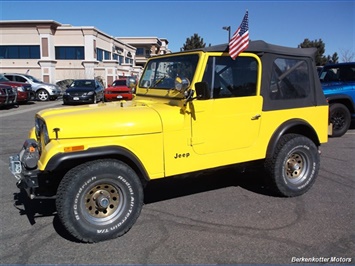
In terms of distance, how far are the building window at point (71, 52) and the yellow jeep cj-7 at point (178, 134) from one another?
4189 cm

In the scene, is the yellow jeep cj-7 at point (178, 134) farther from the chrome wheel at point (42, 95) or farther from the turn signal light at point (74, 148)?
the chrome wheel at point (42, 95)

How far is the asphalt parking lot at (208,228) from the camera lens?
121 inches

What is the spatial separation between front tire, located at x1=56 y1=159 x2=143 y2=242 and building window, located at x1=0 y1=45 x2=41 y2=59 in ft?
141

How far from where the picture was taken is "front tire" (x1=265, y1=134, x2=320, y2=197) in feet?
14.4

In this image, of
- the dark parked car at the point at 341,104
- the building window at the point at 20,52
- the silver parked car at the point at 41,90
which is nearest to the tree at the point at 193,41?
the building window at the point at 20,52

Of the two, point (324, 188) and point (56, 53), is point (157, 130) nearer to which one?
point (324, 188)

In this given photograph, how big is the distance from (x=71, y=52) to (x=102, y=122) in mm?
43941

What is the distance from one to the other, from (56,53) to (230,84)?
44.9m

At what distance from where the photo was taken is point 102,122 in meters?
3.32

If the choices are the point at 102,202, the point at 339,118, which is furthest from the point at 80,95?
the point at 102,202

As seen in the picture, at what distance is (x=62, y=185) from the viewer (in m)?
3.17

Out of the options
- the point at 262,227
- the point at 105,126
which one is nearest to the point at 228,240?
the point at 262,227

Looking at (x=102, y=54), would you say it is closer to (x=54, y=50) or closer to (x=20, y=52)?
(x=54, y=50)

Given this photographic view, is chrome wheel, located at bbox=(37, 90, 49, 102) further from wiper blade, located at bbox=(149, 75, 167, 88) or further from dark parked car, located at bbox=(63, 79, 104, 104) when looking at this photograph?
wiper blade, located at bbox=(149, 75, 167, 88)
